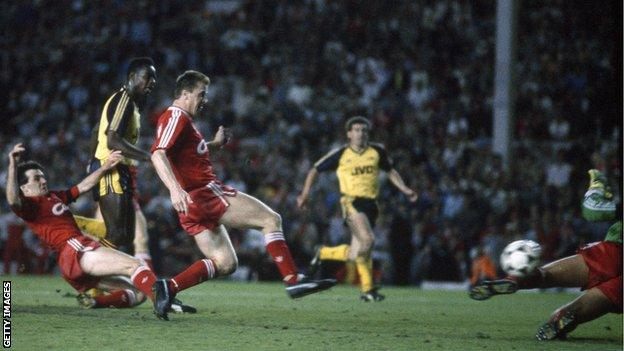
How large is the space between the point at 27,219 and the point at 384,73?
14.0 meters

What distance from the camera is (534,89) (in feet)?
72.1

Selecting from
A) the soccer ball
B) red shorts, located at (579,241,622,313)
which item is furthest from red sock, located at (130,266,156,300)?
red shorts, located at (579,241,622,313)

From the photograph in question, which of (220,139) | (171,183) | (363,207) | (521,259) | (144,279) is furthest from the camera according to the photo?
(363,207)

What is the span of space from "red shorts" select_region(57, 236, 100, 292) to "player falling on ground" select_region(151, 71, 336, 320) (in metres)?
0.92

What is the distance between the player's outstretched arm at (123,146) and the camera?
34.4 feet

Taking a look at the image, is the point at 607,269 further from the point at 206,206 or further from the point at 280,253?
the point at 206,206

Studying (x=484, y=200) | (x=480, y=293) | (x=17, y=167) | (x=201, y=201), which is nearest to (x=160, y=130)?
(x=201, y=201)

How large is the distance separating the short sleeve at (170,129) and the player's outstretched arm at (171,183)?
3.6 inches

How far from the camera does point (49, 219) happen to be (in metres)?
10.0

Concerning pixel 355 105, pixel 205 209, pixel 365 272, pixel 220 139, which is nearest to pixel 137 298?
pixel 205 209

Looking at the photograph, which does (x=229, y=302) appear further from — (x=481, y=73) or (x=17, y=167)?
(x=481, y=73)

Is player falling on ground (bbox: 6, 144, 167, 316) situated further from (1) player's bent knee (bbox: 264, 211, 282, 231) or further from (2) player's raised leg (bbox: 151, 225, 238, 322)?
(1) player's bent knee (bbox: 264, 211, 282, 231)

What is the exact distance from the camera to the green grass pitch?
7.96 metres

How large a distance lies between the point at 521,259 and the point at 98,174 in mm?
4454
